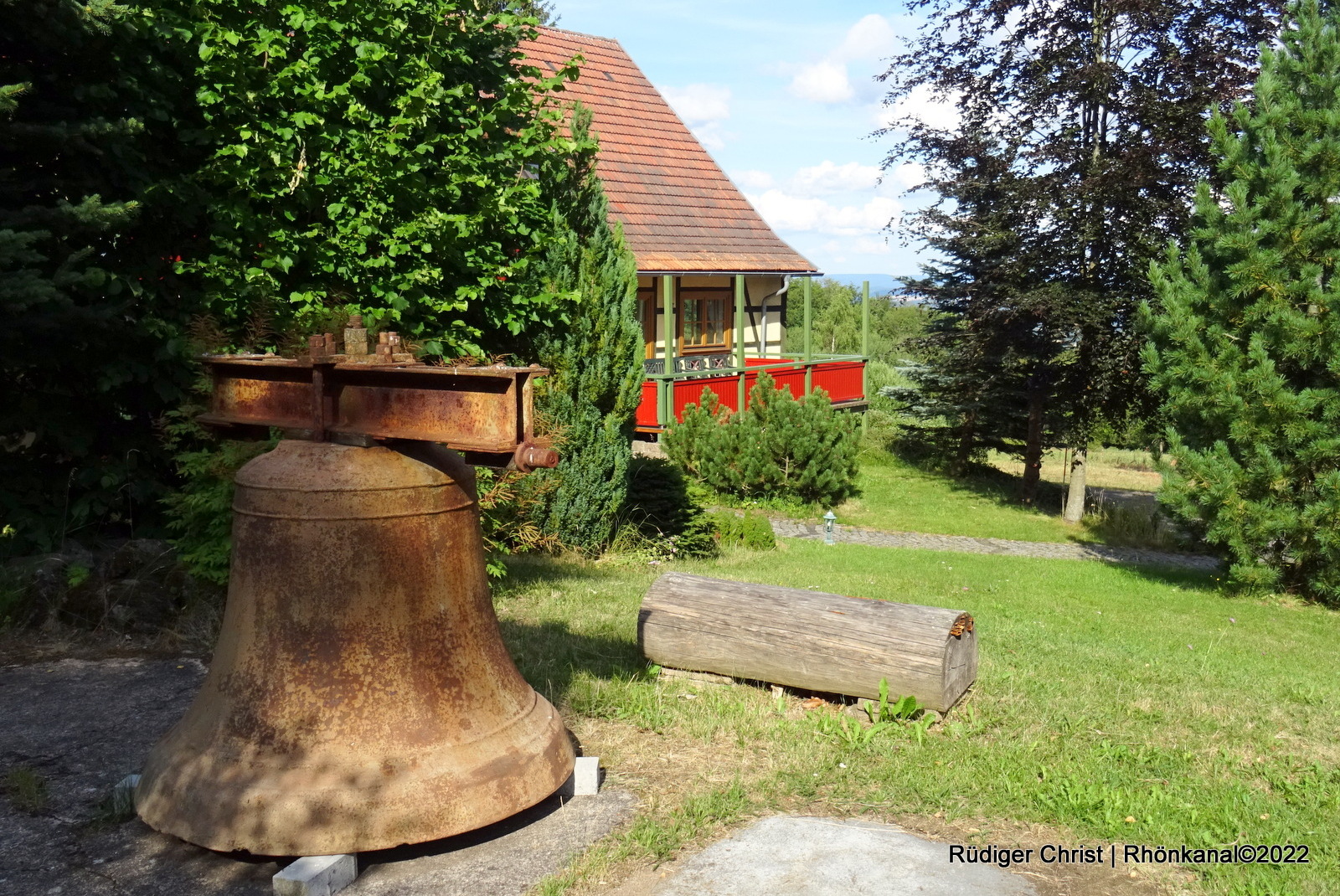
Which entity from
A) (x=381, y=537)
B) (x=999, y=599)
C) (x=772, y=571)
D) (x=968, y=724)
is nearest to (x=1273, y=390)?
(x=999, y=599)

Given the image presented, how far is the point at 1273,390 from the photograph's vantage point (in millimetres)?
11570

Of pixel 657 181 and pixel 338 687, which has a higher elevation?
pixel 657 181

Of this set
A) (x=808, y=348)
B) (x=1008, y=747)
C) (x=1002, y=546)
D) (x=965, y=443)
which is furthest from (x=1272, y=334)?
(x=808, y=348)

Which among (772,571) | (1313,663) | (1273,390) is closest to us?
(1313,663)

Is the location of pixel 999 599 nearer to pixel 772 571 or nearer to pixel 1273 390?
pixel 772 571

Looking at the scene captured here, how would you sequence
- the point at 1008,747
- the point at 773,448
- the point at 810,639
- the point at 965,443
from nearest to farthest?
1. the point at 1008,747
2. the point at 810,639
3. the point at 773,448
4. the point at 965,443

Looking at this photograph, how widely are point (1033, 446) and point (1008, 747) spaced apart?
1583cm

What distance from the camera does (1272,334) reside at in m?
11.8

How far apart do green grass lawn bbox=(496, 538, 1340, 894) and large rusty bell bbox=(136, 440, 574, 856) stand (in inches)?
23.9

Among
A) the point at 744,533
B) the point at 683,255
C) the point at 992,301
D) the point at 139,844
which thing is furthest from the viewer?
the point at 683,255

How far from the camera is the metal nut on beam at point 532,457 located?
334 cm

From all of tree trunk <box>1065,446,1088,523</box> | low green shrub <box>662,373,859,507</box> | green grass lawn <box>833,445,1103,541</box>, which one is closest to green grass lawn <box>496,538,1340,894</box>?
low green shrub <box>662,373,859,507</box>

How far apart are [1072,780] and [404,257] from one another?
526cm

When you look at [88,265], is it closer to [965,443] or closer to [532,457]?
[532,457]
